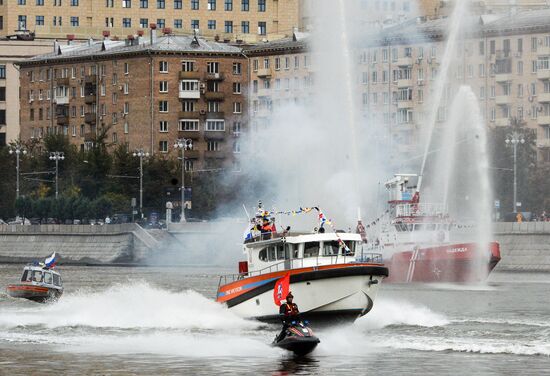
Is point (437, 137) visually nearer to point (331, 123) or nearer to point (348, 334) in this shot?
point (331, 123)

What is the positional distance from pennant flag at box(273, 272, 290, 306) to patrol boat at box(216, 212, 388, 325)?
212mm

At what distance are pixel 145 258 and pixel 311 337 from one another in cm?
11352

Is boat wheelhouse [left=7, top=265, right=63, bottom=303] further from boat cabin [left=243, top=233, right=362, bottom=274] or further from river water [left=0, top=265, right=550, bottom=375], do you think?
boat cabin [left=243, top=233, right=362, bottom=274]

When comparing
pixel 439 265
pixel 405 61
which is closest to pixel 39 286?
pixel 439 265

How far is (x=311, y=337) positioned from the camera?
250 feet

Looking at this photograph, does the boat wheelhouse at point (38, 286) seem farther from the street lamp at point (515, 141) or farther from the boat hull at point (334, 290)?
the street lamp at point (515, 141)

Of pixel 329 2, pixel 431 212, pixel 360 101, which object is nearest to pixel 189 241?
pixel 360 101

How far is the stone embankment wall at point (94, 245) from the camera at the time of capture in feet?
624

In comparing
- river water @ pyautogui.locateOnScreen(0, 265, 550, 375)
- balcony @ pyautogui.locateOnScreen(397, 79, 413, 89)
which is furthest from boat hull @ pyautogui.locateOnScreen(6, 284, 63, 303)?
balcony @ pyautogui.locateOnScreen(397, 79, 413, 89)

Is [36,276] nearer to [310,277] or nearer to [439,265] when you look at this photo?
[439,265]

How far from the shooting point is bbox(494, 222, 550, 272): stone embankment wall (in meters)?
158

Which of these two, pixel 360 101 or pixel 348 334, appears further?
pixel 360 101

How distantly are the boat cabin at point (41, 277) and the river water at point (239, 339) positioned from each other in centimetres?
225

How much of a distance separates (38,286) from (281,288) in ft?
114
